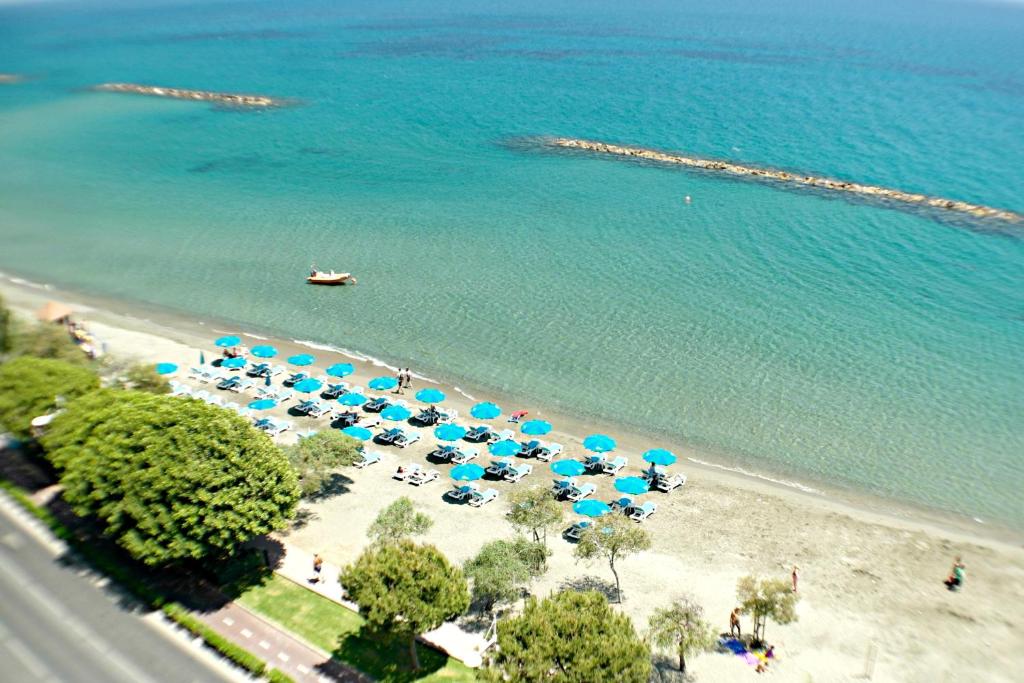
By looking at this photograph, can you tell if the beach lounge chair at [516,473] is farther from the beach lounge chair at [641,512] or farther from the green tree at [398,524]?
the green tree at [398,524]

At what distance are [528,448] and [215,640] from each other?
22.8m

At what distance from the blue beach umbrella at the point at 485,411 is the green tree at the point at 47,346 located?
971 inches

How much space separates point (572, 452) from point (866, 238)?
1978 inches

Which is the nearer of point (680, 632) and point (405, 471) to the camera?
point (680, 632)

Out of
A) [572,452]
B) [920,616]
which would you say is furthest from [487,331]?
[920,616]

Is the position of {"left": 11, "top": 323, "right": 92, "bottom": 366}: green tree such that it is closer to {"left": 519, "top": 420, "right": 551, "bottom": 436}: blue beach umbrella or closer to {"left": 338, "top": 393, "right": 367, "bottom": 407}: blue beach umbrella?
{"left": 338, "top": 393, "right": 367, "bottom": 407}: blue beach umbrella

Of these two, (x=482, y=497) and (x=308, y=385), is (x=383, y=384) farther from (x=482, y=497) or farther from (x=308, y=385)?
(x=482, y=497)

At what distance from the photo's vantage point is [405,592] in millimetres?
28875

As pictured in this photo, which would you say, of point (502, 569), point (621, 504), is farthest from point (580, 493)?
point (502, 569)

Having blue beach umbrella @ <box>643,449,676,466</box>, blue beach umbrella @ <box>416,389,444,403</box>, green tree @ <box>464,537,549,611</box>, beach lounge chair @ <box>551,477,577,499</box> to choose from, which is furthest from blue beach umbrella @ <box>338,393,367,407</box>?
blue beach umbrella @ <box>643,449,676,466</box>

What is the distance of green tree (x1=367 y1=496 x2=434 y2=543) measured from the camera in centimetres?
3528

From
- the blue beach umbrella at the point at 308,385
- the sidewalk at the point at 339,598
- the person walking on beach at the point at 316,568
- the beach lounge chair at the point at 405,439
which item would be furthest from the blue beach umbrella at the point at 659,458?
→ the blue beach umbrella at the point at 308,385

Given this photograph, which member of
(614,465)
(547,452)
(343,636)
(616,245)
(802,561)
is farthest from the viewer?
(616,245)

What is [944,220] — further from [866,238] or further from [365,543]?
[365,543]
